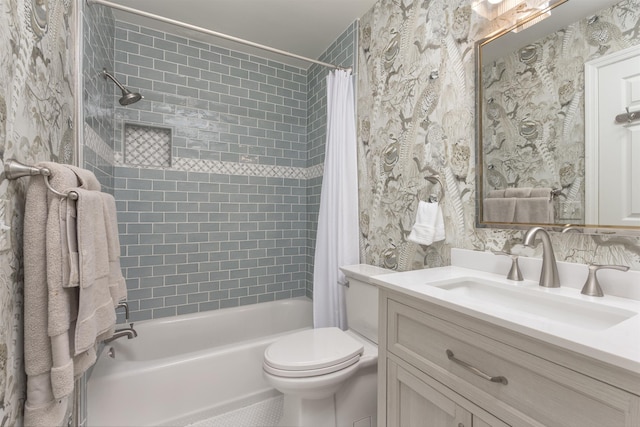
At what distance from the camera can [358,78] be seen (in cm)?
205

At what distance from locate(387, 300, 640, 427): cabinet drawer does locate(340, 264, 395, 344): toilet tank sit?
561 mm

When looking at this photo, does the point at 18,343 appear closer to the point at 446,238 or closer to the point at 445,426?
the point at 445,426

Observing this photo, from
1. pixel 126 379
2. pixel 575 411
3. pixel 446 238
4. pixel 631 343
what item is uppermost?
pixel 446 238

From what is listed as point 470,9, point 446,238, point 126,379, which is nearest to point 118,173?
point 126,379

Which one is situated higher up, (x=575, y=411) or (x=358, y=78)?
(x=358, y=78)

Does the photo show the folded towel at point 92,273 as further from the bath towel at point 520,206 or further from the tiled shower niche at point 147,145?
the bath towel at point 520,206

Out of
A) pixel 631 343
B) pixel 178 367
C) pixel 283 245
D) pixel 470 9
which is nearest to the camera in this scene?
pixel 631 343

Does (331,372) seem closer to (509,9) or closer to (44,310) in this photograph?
(44,310)

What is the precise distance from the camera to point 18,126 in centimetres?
77

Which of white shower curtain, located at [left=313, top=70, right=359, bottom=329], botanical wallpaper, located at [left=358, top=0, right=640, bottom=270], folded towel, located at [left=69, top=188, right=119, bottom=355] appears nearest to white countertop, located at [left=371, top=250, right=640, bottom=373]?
botanical wallpaper, located at [left=358, top=0, right=640, bottom=270]

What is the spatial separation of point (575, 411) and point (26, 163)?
151 cm

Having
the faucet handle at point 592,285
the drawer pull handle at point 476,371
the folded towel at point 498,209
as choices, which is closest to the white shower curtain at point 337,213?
the folded towel at point 498,209

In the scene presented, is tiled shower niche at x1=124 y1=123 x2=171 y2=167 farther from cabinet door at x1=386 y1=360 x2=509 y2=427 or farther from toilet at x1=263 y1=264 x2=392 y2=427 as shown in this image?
cabinet door at x1=386 y1=360 x2=509 y2=427

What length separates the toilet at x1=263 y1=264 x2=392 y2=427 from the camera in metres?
1.27
